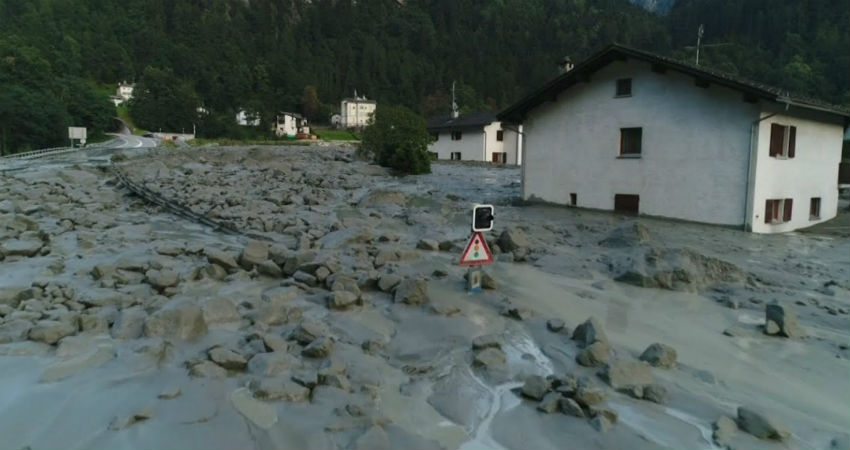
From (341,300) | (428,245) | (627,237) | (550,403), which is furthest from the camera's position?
(627,237)

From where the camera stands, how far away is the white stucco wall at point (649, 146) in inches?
688

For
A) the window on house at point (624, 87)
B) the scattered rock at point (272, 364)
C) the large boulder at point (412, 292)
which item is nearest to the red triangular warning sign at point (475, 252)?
the large boulder at point (412, 292)

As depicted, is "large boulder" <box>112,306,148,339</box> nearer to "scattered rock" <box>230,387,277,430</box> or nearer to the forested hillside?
"scattered rock" <box>230,387,277,430</box>

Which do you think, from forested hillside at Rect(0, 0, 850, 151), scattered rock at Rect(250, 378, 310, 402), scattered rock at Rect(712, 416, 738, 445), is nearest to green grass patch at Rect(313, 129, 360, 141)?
forested hillside at Rect(0, 0, 850, 151)

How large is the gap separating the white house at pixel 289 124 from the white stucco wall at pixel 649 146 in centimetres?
10004

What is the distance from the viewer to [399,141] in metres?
36.1

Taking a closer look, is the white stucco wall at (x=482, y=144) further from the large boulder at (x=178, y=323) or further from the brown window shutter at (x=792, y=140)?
the large boulder at (x=178, y=323)

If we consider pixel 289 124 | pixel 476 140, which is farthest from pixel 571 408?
pixel 289 124

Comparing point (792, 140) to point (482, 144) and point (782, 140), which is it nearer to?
point (782, 140)

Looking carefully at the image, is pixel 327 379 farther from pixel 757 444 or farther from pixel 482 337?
pixel 757 444

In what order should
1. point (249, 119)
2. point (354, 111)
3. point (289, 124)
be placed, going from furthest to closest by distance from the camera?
point (354, 111) → point (289, 124) → point (249, 119)

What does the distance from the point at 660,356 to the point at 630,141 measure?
1528cm

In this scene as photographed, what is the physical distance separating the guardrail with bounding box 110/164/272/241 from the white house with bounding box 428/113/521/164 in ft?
113

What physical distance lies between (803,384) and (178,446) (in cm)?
605
